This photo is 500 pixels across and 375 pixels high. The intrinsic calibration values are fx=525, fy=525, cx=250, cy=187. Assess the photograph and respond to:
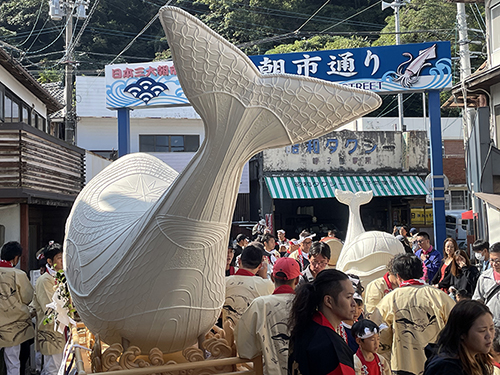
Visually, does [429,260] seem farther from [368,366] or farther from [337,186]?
[337,186]

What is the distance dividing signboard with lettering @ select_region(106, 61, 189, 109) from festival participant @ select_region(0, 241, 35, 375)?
7.34 m

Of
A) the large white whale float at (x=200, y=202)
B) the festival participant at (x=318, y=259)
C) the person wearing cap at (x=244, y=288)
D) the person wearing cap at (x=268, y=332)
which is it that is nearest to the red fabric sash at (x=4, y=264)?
the large white whale float at (x=200, y=202)

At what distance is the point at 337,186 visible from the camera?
750 inches

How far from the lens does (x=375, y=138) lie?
19.8 m

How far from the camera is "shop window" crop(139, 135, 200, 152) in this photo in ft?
71.6

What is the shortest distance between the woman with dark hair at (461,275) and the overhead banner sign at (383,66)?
6031mm

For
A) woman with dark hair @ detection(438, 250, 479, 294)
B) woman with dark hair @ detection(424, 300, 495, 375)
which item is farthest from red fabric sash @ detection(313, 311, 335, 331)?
woman with dark hair @ detection(438, 250, 479, 294)

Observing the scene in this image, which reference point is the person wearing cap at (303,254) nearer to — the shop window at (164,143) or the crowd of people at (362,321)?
the crowd of people at (362,321)

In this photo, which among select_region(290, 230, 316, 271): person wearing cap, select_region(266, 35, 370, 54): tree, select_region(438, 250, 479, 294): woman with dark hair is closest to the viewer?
select_region(438, 250, 479, 294): woman with dark hair

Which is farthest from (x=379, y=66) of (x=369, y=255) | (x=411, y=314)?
(x=411, y=314)

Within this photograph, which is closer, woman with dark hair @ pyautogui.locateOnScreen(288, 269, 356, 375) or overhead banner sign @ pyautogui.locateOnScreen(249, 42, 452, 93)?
woman with dark hair @ pyautogui.locateOnScreen(288, 269, 356, 375)

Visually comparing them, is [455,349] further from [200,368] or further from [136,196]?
[136,196]

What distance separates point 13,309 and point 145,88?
801 centimetres

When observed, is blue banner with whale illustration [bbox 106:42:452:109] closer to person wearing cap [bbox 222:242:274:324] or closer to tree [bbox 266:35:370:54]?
person wearing cap [bbox 222:242:274:324]
